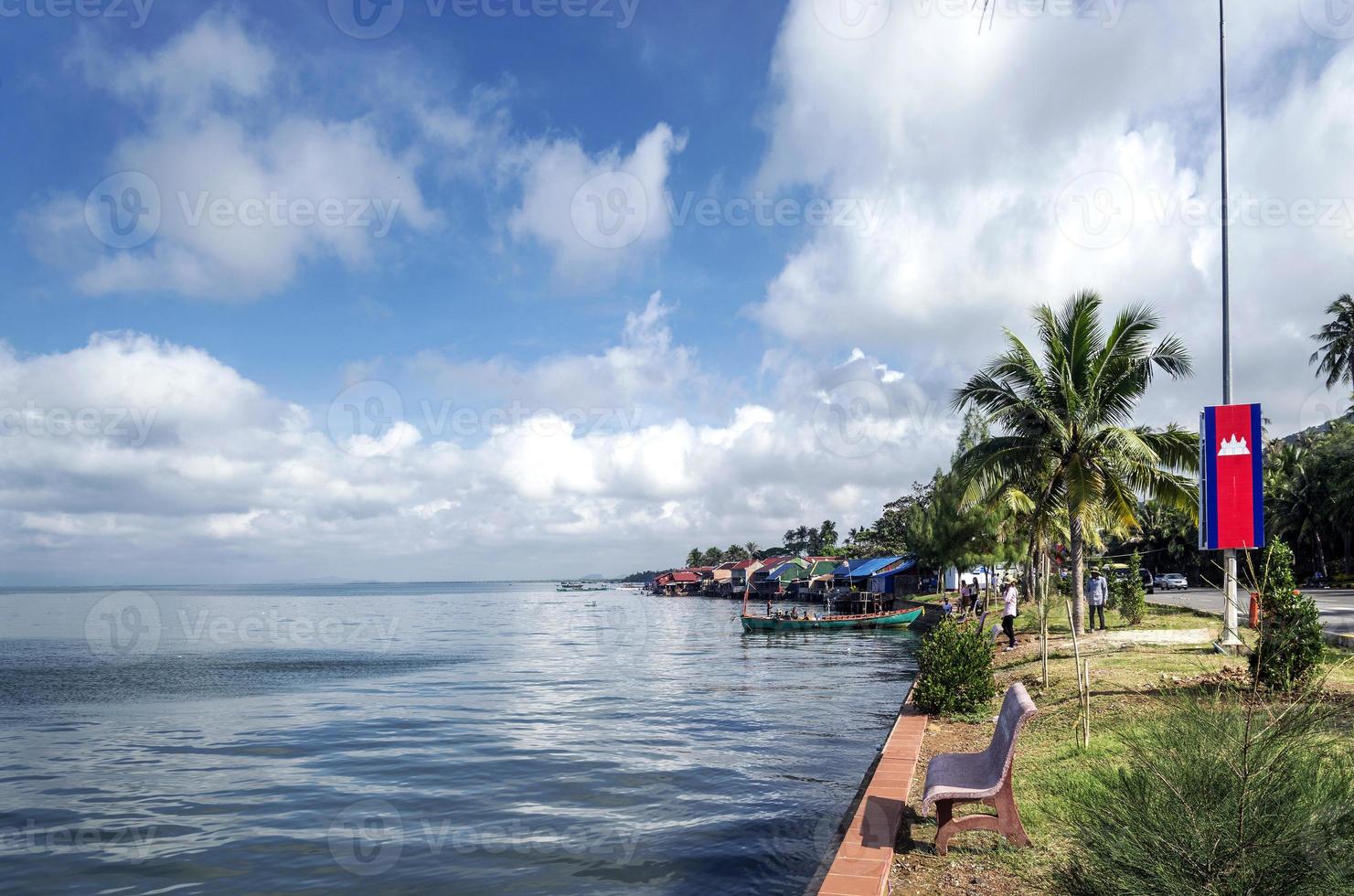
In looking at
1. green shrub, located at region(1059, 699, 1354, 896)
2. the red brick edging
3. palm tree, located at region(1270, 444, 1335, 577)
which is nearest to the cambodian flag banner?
the red brick edging

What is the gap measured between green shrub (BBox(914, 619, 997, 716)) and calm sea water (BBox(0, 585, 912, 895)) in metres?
1.53

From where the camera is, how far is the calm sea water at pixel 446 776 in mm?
8898

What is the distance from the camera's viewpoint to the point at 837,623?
153 ft

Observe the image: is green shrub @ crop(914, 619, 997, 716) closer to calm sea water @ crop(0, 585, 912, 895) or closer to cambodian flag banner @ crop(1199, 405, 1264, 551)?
calm sea water @ crop(0, 585, 912, 895)

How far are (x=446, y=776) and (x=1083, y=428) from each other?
1523 cm

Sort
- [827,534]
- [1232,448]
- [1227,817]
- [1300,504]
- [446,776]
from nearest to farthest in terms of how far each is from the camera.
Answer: [1227,817] < [446,776] < [1232,448] < [1300,504] < [827,534]

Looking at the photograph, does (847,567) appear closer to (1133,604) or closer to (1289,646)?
(1133,604)

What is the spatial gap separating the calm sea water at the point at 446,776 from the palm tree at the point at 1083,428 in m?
6.02

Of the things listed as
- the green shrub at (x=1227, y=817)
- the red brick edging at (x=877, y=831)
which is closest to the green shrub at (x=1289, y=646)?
the red brick edging at (x=877, y=831)

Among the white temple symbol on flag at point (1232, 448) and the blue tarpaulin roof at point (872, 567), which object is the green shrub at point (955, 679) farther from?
the blue tarpaulin roof at point (872, 567)

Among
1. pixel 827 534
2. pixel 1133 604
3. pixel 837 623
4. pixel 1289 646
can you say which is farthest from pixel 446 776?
pixel 827 534

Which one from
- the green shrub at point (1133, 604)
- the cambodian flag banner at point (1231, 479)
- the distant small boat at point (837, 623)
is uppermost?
the cambodian flag banner at point (1231, 479)

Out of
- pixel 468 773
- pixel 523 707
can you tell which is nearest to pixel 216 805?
pixel 468 773

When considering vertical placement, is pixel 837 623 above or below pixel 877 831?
below
